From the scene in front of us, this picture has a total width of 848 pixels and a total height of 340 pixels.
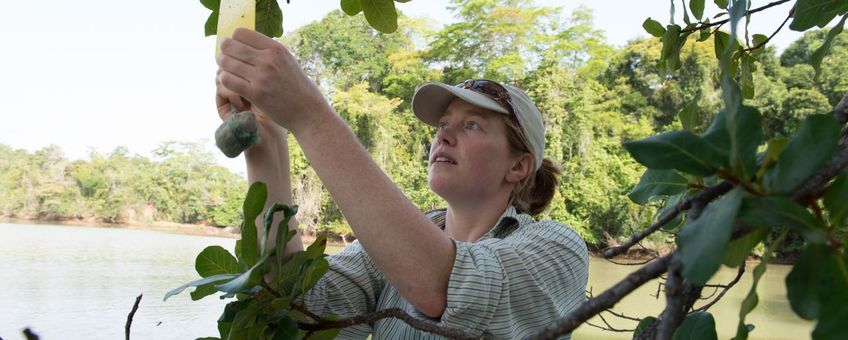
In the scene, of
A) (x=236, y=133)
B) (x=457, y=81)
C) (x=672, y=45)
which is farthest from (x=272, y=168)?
(x=457, y=81)

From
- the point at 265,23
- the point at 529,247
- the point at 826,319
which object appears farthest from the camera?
the point at 529,247

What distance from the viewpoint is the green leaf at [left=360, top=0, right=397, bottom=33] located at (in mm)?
805

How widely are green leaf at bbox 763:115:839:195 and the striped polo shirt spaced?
54 cm

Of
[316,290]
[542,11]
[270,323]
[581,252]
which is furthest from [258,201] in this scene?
[542,11]

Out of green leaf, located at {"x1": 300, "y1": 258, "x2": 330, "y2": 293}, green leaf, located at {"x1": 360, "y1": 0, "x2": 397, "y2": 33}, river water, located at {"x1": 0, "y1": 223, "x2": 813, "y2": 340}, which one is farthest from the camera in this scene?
river water, located at {"x1": 0, "y1": 223, "x2": 813, "y2": 340}

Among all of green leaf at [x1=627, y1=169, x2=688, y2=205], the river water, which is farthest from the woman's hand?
the river water

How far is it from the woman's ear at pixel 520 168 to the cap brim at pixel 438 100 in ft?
0.42

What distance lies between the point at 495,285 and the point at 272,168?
341 millimetres

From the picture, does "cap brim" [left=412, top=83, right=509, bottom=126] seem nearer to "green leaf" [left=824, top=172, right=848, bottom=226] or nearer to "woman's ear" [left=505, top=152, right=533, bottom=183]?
"woman's ear" [left=505, top=152, right=533, bottom=183]

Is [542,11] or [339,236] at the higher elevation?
[542,11]

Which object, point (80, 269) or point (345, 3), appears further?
point (80, 269)

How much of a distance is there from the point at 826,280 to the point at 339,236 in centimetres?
1742

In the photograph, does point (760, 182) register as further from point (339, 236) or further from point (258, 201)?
point (339, 236)

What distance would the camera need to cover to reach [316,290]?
1.09 m
